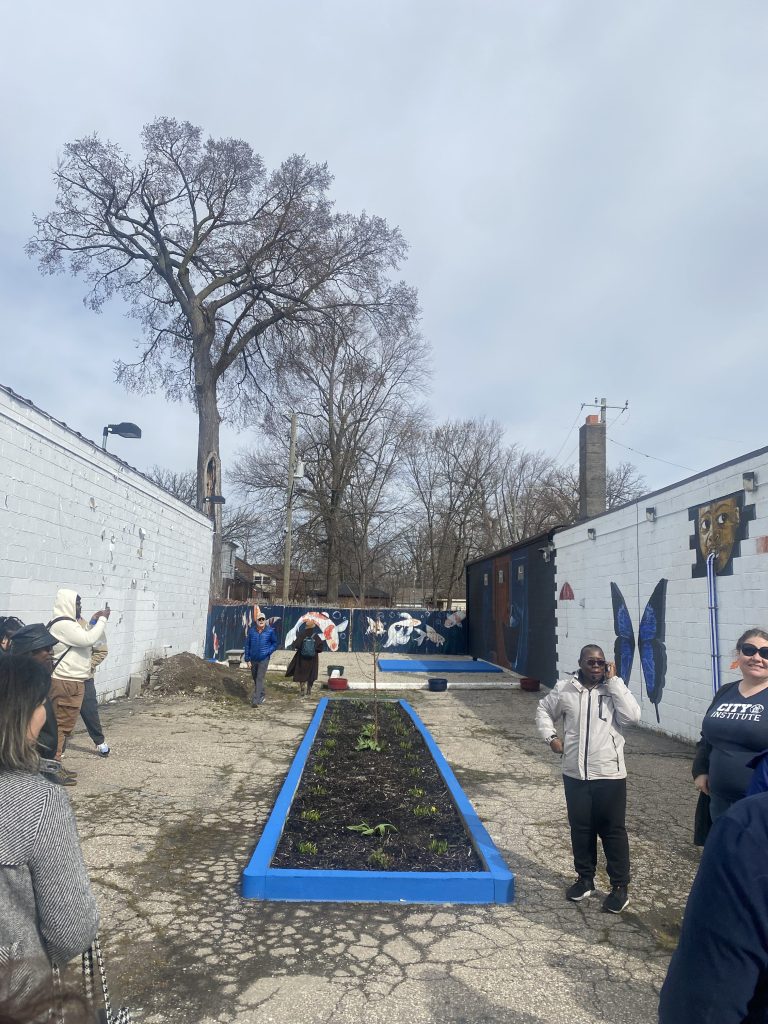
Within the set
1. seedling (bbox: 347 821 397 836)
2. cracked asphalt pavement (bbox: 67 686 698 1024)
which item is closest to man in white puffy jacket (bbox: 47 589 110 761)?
cracked asphalt pavement (bbox: 67 686 698 1024)

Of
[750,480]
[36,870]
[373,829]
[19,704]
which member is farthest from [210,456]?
[36,870]

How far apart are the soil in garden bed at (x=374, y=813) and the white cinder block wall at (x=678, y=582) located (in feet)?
11.2

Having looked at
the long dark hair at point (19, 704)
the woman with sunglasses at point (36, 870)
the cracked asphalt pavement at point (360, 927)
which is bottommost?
the cracked asphalt pavement at point (360, 927)

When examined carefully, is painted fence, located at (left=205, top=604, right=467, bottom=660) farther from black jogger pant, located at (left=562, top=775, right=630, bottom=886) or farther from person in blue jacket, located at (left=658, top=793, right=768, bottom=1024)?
person in blue jacket, located at (left=658, top=793, right=768, bottom=1024)

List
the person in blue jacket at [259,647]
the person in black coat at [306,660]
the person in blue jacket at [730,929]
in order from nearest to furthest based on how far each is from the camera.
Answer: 1. the person in blue jacket at [730,929]
2. the person in blue jacket at [259,647]
3. the person in black coat at [306,660]

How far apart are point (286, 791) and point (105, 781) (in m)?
1.86

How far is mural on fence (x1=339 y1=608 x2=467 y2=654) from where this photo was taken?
25562 mm

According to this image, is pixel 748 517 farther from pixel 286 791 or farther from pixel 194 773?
pixel 194 773

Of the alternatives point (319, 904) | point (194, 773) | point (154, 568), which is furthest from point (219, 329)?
point (319, 904)

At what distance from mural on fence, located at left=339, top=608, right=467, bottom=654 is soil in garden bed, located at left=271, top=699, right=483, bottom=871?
55.6 feet

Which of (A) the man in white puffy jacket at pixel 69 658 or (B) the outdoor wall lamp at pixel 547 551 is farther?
(B) the outdoor wall lamp at pixel 547 551

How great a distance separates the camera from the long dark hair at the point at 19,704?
72.6 inches

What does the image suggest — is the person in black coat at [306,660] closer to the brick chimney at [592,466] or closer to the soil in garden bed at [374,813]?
the soil in garden bed at [374,813]

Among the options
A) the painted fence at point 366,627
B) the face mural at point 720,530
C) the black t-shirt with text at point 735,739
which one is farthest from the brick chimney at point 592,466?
the black t-shirt with text at point 735,739
